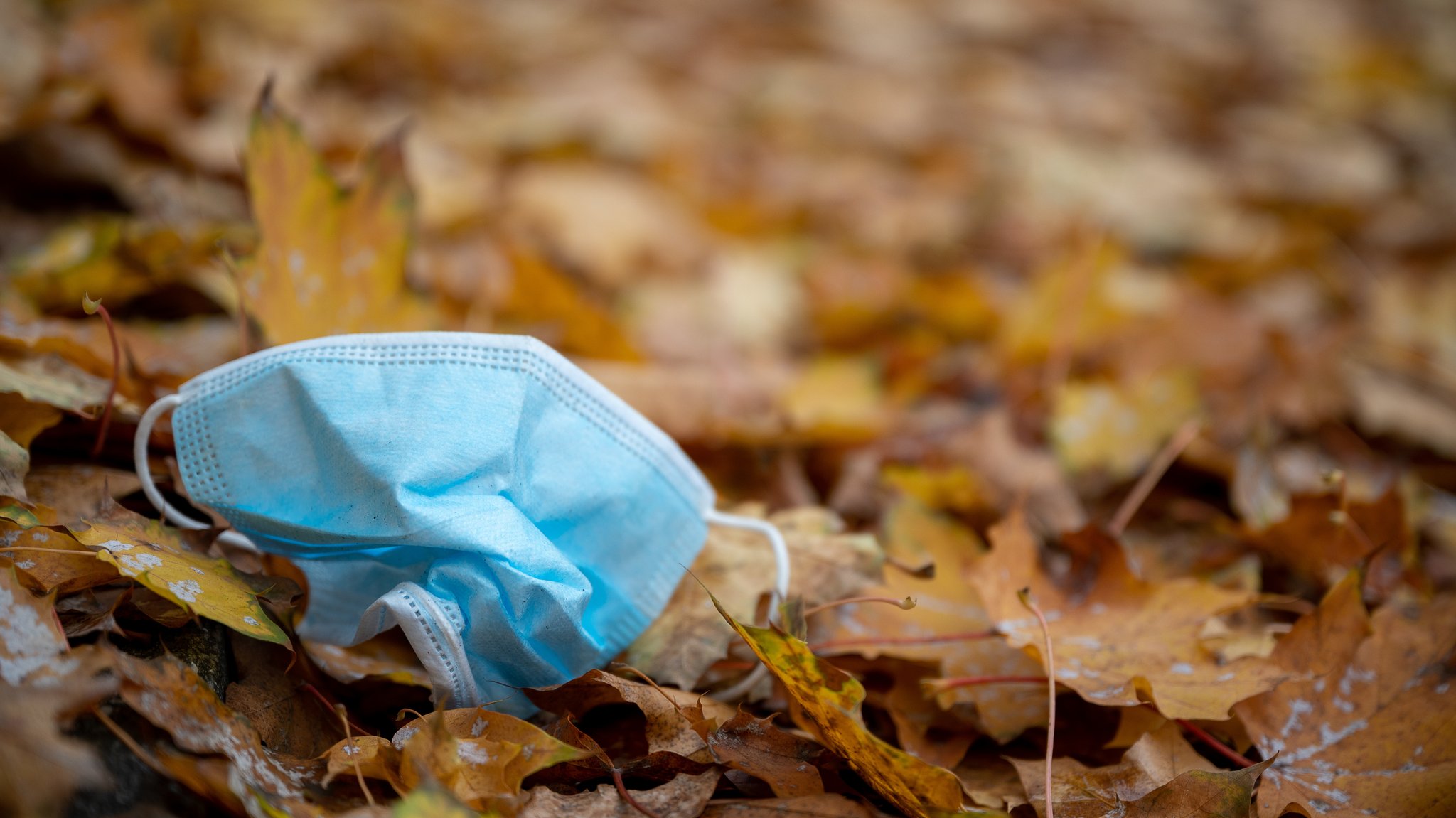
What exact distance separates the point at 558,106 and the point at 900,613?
1604mm

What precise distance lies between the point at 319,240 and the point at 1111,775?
0.90 m

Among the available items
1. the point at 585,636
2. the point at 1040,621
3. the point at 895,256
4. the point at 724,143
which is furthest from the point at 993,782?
the point at 724,143

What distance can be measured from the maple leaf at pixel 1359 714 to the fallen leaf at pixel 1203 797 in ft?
0.26

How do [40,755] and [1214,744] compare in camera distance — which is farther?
[1214,744]

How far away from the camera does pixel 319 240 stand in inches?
35.5

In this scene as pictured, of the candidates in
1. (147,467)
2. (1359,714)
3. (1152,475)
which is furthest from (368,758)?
(1152,475)

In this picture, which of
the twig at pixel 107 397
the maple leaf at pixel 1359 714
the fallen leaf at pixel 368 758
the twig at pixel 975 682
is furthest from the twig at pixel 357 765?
the maple leaf at pixel 1359 714

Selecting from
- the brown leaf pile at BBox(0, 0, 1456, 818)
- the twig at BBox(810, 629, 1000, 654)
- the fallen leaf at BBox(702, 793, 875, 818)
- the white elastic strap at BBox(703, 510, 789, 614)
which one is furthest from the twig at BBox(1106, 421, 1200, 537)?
the fallen leaf at BBox(702, 793, 875, 818)

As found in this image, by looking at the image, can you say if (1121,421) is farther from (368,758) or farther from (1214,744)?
(368,758)

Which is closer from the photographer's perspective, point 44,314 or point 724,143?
point 44,314

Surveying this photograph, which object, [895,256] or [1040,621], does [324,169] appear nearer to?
[1040,621]

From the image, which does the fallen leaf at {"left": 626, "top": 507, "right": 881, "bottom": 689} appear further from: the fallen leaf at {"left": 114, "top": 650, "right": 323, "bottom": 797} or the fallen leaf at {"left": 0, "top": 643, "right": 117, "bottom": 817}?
the fallen leaf at {"left": 0, "top": 643, "right": 117, "bottom": 817}

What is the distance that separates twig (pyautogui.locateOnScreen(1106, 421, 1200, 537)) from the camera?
1044 mm

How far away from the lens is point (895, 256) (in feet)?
6.00
